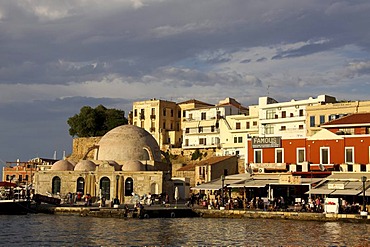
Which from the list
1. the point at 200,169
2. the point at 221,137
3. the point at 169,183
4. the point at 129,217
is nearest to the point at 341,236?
the point at 129,217

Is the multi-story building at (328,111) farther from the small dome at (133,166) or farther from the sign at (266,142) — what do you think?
the small dome at (133,166)

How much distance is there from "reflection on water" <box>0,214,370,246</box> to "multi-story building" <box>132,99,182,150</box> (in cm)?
4159

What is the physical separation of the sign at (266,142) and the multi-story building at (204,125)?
23878 mm

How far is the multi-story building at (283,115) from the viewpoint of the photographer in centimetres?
6869

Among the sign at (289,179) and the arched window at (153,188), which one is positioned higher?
Answer: the sign at (289,179)

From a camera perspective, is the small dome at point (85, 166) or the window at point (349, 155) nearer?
the window at point (349, 155)

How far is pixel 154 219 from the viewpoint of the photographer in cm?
4512

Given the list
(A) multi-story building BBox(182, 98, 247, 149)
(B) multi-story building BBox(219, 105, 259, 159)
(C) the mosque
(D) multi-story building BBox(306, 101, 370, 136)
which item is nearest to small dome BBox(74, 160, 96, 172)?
(C) the mosque

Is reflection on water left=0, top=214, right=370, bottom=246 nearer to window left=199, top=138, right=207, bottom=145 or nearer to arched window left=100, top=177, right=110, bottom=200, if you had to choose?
arched window left=100, top=177, right=110, bottom=200

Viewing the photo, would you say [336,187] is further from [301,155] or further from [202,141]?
[202,141]

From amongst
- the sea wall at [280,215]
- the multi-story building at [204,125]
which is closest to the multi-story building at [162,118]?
the multi-story building at [204,125]

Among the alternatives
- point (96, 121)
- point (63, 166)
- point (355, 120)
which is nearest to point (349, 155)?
point (355, 120)

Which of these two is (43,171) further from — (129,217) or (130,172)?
(129,217)

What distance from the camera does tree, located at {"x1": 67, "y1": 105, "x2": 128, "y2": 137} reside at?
95750 millimetres
